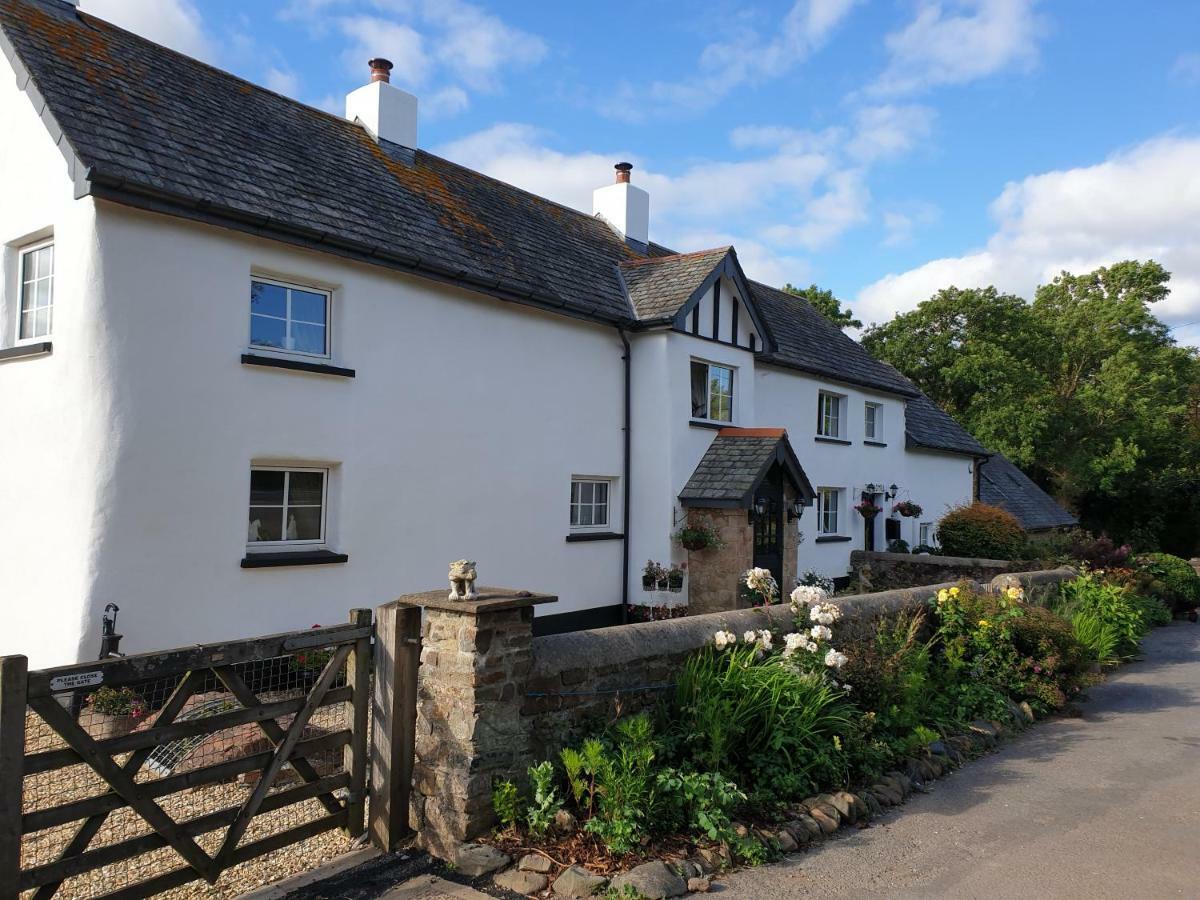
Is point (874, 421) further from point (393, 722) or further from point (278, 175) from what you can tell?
point (393, 722)

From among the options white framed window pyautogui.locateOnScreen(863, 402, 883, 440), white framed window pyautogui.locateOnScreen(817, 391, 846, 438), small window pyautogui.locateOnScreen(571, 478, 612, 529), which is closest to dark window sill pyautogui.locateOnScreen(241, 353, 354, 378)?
small window pyautogui.locateOnScreen(571, 478, 612, 529)

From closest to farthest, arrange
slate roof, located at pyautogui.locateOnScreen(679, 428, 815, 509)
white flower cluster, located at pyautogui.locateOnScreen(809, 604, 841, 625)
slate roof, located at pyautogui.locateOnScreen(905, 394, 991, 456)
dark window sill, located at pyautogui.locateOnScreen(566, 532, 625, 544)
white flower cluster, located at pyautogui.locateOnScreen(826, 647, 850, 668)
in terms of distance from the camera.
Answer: white flower cluster, located at pyautogui.locateOnScreen(826, 647, 850, 668) → white flower cluster, located at pyautogui.locateOnScreen(809, 604, 841, 625) → dark window sill, located at pyautogui.locateOnScreen(566, 532, 625, 544) → slate roof, located at pyautogui.locateOnScreen(679, 428, 815, 509) → slate roof, located at pyautogui.locateOnScreen(905, 394, 991, 456)

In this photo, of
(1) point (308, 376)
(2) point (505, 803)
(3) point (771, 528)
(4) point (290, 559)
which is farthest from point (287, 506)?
(3) point (771, 528)

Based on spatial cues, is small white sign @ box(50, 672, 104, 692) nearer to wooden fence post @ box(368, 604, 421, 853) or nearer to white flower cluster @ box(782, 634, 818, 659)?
wooden fence post @ box(368, 604, 421, 853)

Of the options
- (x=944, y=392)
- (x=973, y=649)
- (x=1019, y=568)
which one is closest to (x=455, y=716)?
(x=973, y=649)

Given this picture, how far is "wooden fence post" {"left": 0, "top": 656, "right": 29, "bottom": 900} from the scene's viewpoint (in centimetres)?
399

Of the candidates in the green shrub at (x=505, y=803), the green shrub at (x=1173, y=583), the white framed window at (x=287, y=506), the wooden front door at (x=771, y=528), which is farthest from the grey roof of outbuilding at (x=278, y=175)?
the green shrub at (x=1173, y=583)

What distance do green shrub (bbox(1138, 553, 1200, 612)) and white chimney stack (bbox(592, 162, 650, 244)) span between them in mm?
13747

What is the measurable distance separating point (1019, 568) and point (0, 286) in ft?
63.2

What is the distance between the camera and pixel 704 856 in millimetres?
5359

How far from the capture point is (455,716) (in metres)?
5.52

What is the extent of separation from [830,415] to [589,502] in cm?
893

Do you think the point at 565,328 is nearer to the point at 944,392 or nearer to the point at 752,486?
the point at 752,486

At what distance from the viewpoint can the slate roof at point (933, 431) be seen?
24.4 m
